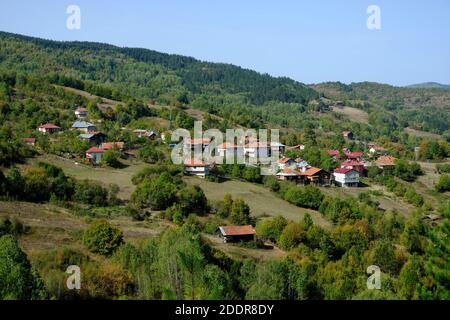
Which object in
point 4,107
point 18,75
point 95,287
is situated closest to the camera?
point 95,287

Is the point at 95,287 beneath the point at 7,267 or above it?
beneath

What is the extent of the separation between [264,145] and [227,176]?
11402mm

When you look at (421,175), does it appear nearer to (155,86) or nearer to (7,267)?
(7,267)

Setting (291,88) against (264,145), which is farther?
(291,88)

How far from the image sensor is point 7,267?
13.3 m

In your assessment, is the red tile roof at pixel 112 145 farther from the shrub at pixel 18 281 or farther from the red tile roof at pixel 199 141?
the shrub at pixel 18 281

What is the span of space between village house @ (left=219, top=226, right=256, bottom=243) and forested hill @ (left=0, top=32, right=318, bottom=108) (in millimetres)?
55000

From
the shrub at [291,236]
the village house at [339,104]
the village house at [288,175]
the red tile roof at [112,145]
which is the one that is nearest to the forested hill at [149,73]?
the village house at [339,104]

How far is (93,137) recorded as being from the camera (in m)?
48.9

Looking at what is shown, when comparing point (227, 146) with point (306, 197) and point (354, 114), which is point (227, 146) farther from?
point (354, 114)

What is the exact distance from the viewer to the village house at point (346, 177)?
146 ft

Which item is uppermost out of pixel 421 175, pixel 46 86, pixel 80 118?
pixel 46 86

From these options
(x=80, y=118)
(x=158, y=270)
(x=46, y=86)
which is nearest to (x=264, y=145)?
(x=80, y=118)

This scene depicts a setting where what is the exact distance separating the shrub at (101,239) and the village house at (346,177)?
27.9 meters
